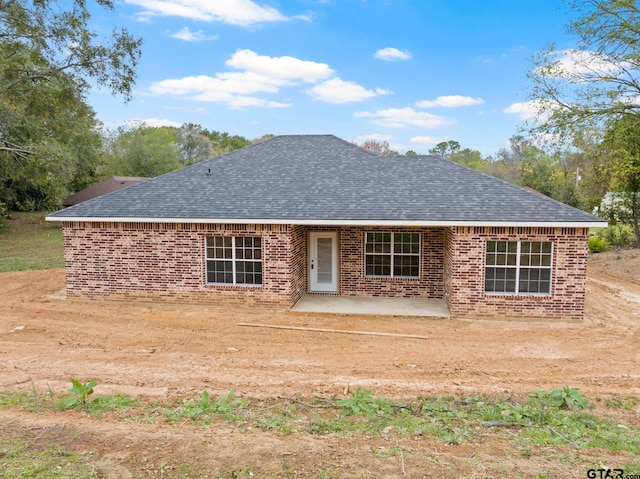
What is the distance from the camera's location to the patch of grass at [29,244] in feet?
67.9

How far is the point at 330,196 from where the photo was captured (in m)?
13.5

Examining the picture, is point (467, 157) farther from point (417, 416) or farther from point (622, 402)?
point (417, 416)

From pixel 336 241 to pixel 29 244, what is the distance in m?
22.9

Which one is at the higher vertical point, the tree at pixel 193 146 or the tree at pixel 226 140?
the tree at pixel 226 140

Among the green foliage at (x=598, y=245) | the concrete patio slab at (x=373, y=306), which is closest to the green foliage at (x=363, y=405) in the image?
the concrete patio slab at (x=373, y=306)

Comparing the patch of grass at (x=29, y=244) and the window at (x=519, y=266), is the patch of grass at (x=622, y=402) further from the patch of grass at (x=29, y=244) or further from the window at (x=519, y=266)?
the patch of grass at (x=29, y=244)

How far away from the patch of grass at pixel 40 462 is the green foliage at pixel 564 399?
224 inches

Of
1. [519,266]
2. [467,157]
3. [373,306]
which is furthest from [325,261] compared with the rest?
[467,157]

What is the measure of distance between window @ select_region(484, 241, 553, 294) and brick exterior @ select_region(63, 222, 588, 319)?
0.62 ft

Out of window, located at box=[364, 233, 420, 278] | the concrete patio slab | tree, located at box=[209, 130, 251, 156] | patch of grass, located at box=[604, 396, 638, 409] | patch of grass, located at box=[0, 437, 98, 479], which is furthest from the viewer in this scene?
tree, located at box=[209, 130, 251, 156]

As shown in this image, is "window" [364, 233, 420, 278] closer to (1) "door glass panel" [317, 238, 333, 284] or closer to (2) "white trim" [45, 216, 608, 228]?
(1) "door glass panel" [317, 238, 333, 284]

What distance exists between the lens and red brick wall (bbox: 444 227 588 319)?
11.6 meters

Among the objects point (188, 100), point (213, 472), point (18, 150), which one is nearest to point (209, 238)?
point (213, 472)

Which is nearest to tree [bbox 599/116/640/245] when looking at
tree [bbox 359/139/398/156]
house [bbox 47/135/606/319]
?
house [bbox 47/135/606/319]
